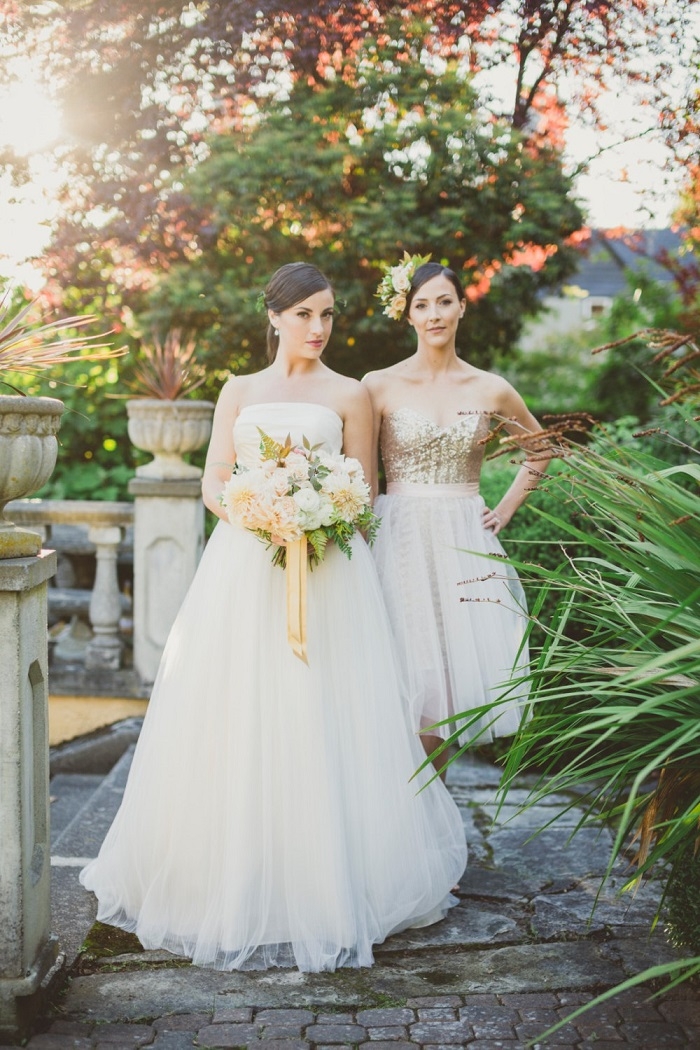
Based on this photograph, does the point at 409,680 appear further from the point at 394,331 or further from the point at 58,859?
the point at 394,331

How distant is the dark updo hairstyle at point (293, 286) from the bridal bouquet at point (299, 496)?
58cm

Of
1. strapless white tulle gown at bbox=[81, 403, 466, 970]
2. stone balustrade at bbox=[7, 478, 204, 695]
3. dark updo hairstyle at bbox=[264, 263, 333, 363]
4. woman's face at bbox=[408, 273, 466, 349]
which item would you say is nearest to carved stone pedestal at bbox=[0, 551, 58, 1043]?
strapless white tulle gown at bbox=[81, 403, 466, 970]

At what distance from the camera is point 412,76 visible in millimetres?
6688

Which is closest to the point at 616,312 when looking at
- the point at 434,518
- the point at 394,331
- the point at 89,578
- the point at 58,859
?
the point at 394,331

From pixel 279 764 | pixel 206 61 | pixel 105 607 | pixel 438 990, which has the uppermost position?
pixel 206 61

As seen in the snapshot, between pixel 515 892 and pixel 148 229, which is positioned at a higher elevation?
pixel 148 229

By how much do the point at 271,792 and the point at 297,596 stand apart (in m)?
0.64

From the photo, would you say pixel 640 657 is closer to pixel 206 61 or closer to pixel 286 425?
pixel 286 425

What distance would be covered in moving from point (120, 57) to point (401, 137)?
6.20ft

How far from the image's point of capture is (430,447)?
150 inches

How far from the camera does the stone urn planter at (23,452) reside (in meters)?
2.53

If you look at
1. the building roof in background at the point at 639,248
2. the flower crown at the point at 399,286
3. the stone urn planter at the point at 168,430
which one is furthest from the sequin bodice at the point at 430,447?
the building roof in background at the point at 639,248

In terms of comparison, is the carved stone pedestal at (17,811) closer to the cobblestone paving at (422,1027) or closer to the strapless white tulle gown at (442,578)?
the cobblestone paving at (422,1027)

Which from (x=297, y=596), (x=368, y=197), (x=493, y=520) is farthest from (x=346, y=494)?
(x=368, y=197)
